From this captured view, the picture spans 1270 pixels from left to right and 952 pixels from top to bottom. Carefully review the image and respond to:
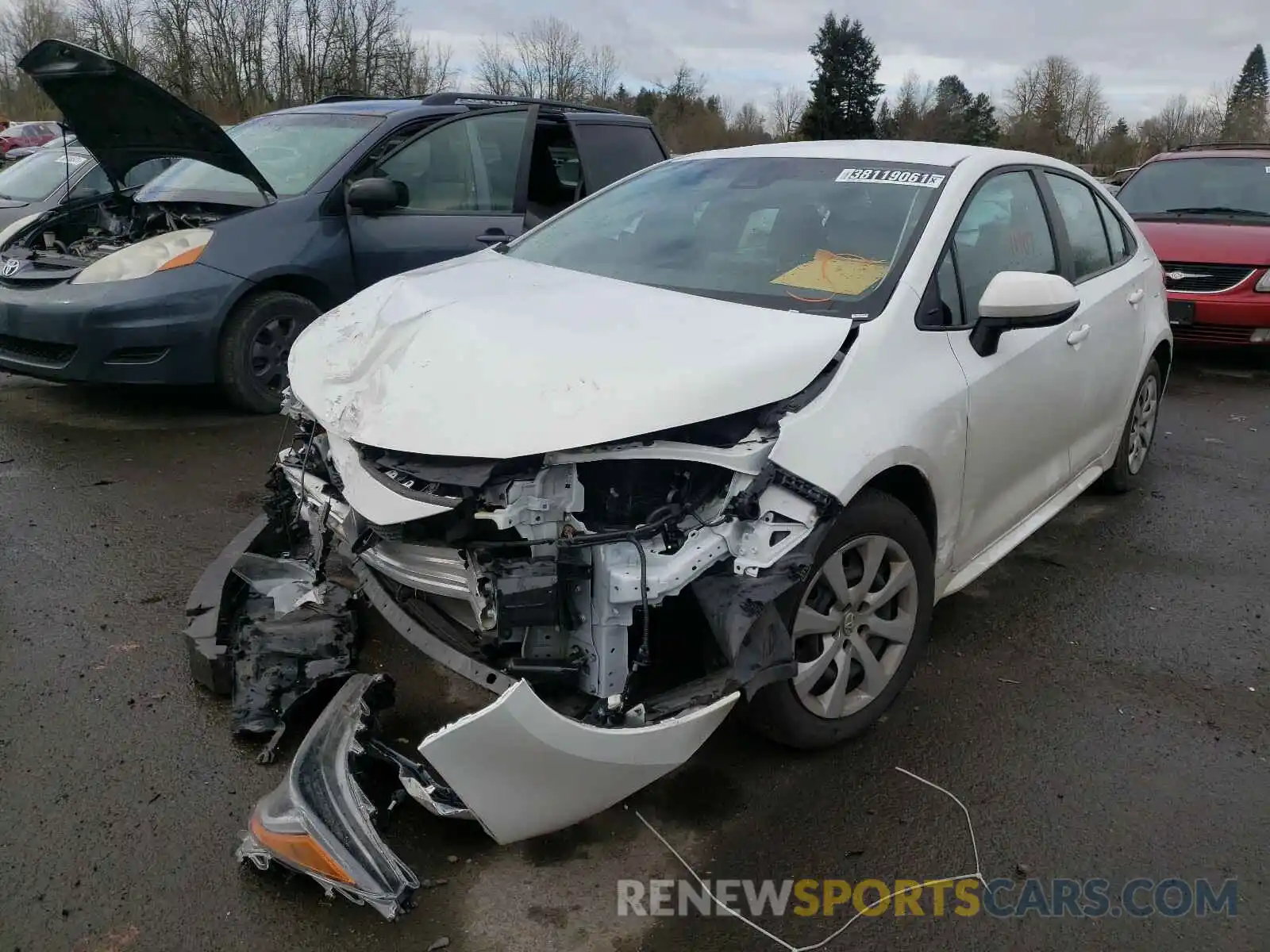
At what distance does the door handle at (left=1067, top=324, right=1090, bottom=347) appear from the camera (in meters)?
3.74

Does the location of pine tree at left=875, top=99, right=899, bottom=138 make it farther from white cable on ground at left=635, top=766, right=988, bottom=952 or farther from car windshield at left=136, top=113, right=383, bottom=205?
white cable on ground at left=635, top=766, right=988, bottom=952

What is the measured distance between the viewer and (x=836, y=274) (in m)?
3.12

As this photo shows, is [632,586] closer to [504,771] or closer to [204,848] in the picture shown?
[504,771]

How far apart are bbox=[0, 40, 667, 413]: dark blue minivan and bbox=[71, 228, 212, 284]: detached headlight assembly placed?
0.01m

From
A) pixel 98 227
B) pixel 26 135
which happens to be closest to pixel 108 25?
pixel 26 135

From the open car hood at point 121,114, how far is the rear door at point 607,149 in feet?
7.19

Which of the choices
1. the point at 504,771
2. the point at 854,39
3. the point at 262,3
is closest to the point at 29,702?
the point at 504,771

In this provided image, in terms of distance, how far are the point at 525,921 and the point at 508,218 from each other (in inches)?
203

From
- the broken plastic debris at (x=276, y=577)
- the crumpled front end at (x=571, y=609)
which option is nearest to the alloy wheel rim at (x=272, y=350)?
the broken plastic debris at (x=276, y=577)

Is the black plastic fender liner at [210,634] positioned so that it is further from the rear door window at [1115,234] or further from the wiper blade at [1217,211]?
the wiper blade at [1217,211]

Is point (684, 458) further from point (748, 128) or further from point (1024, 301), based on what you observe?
point (748, 128)

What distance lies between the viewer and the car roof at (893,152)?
3582 millimetres

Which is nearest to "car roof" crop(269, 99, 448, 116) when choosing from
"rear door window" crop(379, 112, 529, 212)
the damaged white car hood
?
"rear door window" crop(379, 112, 529, 212)

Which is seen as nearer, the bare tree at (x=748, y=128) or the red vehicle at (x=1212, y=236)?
the red vehicle at (x=1212, y=236)
